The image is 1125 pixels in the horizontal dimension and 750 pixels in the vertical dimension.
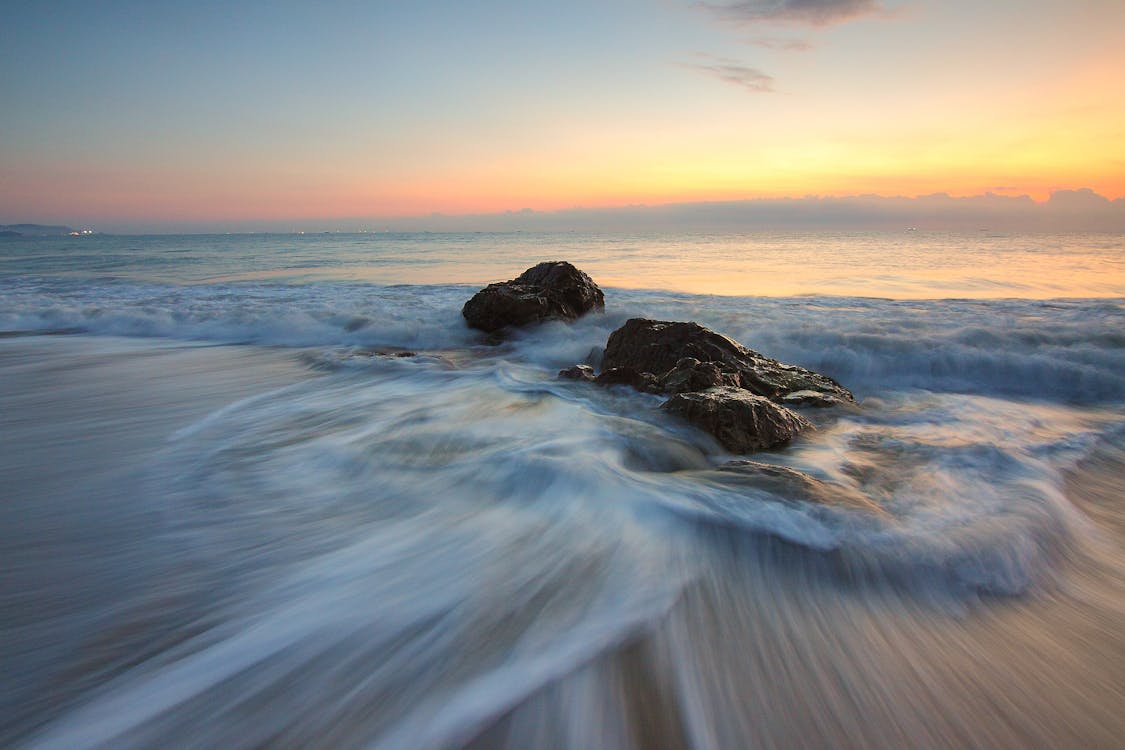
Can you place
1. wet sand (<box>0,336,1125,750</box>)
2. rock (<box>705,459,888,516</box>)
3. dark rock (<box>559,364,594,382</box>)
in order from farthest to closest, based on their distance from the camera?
1. dark rock (<box>559,364,594,382</box>)
2. rock (<box>705,459,888,516</box>)
3. wet sand (<box>0,336,1125,750</box>)

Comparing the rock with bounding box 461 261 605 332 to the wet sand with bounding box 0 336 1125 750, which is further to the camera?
the rock with bounding box 461 261 605 332

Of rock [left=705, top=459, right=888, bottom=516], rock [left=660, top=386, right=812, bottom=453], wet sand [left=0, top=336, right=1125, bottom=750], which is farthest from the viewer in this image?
rock [left=660, top=386, right=812, bottom=453]

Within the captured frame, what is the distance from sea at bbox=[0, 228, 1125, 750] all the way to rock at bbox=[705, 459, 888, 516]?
1.5 inches

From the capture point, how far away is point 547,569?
2578 mm

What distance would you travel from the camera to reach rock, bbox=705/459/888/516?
2982mm

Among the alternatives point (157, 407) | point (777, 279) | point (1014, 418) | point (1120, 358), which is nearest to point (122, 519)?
point (157, 407)

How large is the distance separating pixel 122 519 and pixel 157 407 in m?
2.66

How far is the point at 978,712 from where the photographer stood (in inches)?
67.7

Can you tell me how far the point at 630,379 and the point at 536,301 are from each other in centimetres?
395

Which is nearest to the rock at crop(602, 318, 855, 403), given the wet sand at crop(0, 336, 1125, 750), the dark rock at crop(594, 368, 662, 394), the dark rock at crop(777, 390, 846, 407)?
the dark rock at crop(777, 390, 846, 407)

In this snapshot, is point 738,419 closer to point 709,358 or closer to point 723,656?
point 709,358

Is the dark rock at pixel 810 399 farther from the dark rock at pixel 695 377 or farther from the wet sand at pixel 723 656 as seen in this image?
the wet sand at pixel 723 656

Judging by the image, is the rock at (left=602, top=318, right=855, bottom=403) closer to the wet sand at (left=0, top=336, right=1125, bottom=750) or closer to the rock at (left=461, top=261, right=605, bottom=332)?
the wet sand at (left=0, top=336, right=1125, bottom=750)

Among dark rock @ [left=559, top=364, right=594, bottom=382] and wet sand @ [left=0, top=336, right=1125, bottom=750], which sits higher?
dark rock @ [left=559, top=364, right=594, bottom=382]
